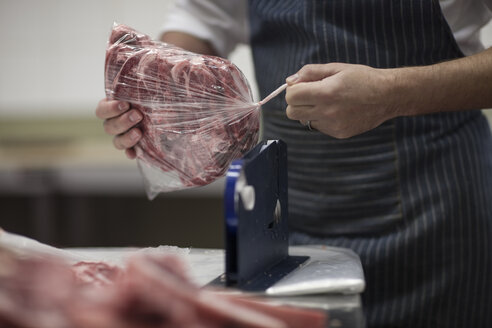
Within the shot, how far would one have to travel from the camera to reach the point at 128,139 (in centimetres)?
118

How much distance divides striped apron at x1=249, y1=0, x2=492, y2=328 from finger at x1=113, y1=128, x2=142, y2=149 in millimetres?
340

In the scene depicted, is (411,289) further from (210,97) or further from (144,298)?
(144,298)

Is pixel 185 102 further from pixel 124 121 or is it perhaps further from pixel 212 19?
pixel 212 19

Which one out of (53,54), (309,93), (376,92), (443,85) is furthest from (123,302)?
(53,54)

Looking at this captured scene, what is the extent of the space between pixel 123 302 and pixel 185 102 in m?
0.58

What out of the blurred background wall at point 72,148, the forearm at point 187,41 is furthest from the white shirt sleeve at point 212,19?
the blurred background wall at point 72,148

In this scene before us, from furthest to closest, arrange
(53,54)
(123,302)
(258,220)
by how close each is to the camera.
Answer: (53,54)
(258,220)
(123,302)

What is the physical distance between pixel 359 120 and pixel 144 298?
59 cm

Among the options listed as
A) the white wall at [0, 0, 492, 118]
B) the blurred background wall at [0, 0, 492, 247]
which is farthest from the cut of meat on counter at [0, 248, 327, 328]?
the white wall at [0, 0, 492, 118]

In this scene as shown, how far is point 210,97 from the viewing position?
105 centimetres

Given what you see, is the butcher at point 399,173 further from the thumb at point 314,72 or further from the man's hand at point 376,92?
the thumb at point 314,72

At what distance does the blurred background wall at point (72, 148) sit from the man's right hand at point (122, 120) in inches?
73.1

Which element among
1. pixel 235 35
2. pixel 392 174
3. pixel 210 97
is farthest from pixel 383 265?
pixel 235 35

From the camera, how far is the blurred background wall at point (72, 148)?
315 cm
